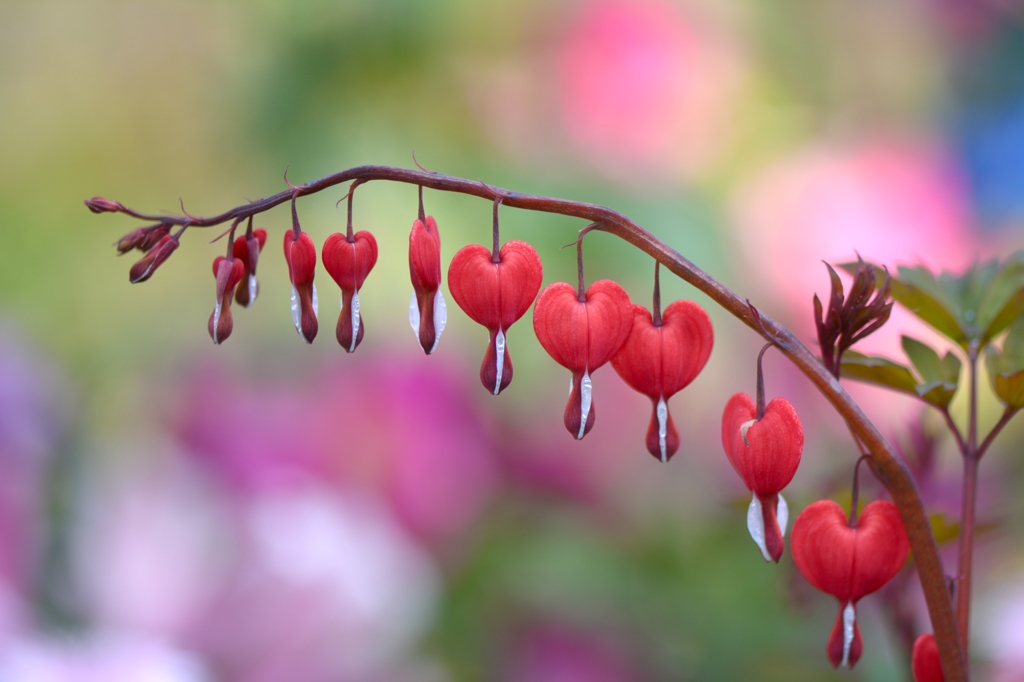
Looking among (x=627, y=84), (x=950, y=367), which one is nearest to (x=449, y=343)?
(x=627, y=84)

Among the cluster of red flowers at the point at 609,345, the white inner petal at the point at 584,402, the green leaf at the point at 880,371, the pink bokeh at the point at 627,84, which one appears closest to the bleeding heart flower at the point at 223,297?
the cluster of red flowers at the point at 609,345

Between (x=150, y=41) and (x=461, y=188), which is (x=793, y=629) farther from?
(x=150, y=41)

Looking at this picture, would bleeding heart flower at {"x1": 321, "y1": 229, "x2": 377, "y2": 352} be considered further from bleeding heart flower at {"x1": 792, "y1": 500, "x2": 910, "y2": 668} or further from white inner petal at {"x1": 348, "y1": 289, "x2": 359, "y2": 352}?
bleeding heart flower at {"x1": 792, "y1": 500, "x2": 910, "y2": 668}

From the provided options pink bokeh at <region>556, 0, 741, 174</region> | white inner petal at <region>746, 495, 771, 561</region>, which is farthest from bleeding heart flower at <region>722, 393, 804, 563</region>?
pink bokeh at <region>556, 0, 741, 174</region>

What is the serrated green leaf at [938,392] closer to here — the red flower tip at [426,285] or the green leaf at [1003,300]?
the green leaf at [1003,300]

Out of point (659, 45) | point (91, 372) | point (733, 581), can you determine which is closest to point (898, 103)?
point (659, 45)

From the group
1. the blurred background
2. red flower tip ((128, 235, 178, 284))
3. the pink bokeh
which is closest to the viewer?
red flower tip ((128, 235, 178, 284))
